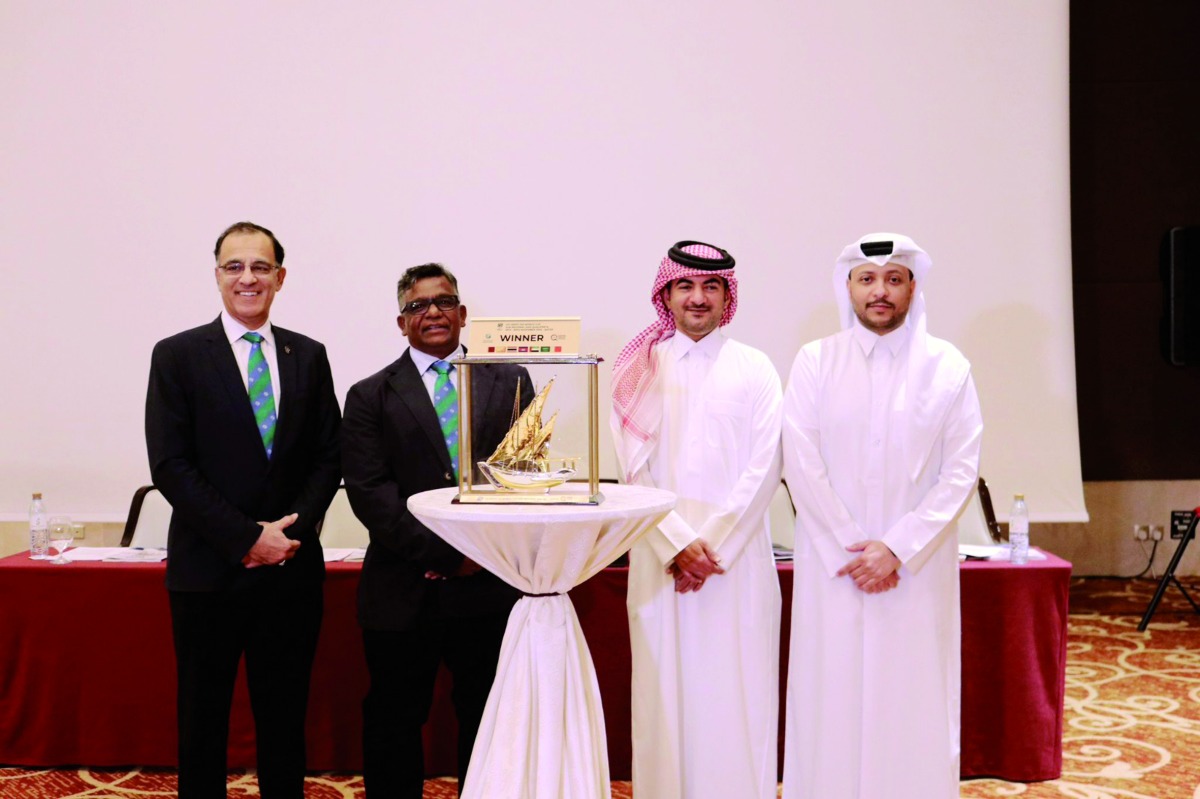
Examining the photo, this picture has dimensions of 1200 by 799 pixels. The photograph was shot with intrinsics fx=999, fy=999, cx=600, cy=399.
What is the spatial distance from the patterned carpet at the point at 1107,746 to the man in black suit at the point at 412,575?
0.67m

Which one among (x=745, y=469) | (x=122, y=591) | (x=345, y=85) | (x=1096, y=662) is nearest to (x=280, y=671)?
(x=122, y=591)

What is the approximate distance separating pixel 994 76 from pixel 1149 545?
303 cm

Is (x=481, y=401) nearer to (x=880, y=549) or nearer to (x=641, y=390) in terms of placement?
(x=641, y=390)

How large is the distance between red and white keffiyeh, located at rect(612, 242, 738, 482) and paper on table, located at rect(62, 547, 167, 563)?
1.75 meters

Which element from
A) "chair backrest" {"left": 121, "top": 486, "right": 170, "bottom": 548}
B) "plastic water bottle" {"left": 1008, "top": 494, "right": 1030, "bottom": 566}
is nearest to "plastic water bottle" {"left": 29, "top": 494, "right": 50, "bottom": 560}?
"chair backrest" {"left": 121, "top": 486, "right": 170, "bottom": 548}

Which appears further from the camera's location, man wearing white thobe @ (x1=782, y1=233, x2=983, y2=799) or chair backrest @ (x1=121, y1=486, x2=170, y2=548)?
chair backrest @ (x1=121, y1=486, x2=170, y2=548)

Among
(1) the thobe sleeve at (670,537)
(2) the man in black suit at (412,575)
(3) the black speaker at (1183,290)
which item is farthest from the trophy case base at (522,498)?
(3) the black speaker at (1183,290)

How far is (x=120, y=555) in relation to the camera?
352 cm

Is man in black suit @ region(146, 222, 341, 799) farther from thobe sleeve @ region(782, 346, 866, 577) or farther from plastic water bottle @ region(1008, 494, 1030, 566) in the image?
plastic water bottle @ region(1008, 494, 1030, 566)

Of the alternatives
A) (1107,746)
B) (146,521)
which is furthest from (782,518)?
(146,521)

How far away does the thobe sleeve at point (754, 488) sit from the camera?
268 centimetres

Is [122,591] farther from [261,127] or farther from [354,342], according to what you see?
[261,127]

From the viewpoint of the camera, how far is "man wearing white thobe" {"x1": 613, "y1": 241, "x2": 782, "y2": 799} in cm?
268

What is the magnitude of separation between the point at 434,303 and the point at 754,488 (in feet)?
3.23
